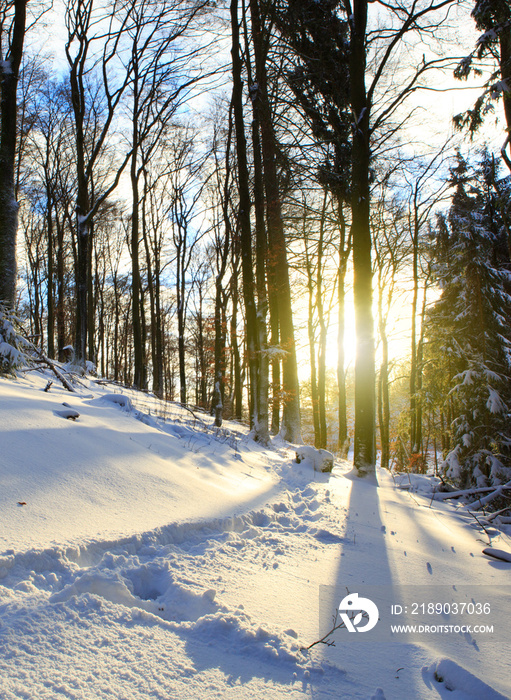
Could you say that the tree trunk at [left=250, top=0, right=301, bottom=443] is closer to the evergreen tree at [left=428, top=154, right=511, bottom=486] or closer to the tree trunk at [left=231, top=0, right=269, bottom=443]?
the tree trunk at [left=231, top=0, right=269, bottom=443]

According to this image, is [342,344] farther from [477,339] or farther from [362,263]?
[362,263]

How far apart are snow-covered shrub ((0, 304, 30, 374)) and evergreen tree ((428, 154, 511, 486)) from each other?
988 centimetres

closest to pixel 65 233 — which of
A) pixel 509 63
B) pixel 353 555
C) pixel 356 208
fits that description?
pixel 356 208

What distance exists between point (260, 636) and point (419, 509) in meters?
3.98

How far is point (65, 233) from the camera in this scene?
21484 millimetres

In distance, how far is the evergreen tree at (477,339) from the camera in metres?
9.40

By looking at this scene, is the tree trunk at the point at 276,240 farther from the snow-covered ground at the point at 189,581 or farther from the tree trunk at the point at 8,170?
the snow-covered ground at the point at 189,581

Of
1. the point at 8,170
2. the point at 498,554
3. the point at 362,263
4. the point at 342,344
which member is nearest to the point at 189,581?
the point at 498,554

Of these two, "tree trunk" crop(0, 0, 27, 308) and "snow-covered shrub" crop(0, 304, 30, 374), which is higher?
"tree trunk" crop(0, 0, 27, 308)

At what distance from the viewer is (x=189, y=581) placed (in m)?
1.99

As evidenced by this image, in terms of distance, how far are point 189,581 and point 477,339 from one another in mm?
10705

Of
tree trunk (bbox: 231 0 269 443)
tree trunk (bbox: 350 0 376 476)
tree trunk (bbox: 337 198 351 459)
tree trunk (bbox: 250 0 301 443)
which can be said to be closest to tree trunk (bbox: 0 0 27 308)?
tree trunk (bbox: 231 0 269 443)

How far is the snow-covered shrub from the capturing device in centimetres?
510

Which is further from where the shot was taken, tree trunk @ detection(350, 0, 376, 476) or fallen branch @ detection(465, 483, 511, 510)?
tree trunk @ detection(350, 0, 376, 476)
